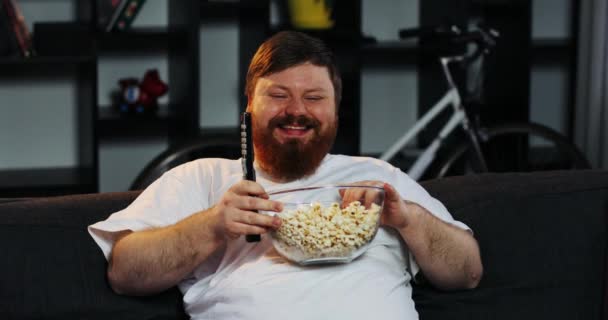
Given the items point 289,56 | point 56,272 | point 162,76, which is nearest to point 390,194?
point 289,56

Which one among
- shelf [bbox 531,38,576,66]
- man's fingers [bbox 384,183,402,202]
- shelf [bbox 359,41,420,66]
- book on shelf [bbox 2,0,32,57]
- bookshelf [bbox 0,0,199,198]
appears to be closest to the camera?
man's fingers [bbox 384,183,402,202]

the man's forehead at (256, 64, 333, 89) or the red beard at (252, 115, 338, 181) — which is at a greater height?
the man's forehead at (256, 64, 333, 89)

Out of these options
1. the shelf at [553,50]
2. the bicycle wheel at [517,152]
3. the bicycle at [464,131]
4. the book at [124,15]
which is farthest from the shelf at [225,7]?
the shelf at [553,50]

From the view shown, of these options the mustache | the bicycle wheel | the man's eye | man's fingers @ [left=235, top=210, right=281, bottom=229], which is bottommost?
the bicycle wheel

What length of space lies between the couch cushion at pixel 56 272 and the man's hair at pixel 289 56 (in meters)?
0.46

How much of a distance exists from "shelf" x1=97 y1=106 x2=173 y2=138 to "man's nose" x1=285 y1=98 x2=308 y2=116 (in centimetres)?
188

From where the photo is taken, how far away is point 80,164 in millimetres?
4008

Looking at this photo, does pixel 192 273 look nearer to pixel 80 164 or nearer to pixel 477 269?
pixel 477 269

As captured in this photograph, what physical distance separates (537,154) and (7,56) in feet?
7.27

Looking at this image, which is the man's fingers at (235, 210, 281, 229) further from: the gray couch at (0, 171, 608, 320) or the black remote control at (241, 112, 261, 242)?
the gray couch at (0, 171, 608, 320)

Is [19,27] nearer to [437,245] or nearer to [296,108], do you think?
[296,108]

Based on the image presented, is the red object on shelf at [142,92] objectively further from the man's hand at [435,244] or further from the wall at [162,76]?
the man's hand at [435,244]

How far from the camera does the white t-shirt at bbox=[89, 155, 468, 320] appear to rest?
73.9 inches

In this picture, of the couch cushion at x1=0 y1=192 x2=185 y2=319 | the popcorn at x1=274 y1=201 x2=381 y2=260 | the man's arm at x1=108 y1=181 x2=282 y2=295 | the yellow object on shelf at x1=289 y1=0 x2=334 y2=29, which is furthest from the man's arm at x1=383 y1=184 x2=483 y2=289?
the yellow object on shelf at x1=289 y1=0 x2=334 y2=29
